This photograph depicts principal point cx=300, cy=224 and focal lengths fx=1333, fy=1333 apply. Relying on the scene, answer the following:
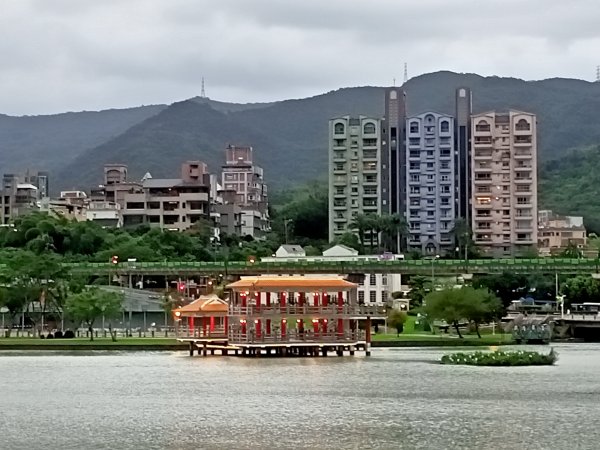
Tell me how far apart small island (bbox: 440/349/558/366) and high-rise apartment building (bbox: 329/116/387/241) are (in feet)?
290

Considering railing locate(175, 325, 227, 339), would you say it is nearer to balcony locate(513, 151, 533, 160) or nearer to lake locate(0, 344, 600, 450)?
lake locate(0, 344, 600, 450)

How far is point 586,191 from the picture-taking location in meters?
198

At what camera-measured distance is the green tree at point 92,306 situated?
87.1 m

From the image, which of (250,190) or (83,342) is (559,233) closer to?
(250,190)

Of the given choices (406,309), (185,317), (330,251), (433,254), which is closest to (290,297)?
(185,317)

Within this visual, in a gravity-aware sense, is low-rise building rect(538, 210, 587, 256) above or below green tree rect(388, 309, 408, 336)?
above

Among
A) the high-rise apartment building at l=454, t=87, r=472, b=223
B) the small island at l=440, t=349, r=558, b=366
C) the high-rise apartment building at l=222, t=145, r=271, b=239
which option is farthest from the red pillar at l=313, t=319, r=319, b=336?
the high-rise apartment building at l=222, t=145, r=271, b=239

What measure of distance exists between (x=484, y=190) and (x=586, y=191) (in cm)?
5186

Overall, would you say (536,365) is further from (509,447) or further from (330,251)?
(330,251)

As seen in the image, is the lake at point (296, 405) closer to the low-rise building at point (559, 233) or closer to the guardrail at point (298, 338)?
the guardrail at point (298, 338)

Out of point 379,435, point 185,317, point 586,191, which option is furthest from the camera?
point 586,191

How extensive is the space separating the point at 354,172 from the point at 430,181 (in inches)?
364

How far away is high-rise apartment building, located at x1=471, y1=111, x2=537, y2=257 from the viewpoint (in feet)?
489

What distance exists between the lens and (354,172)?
156 metres
